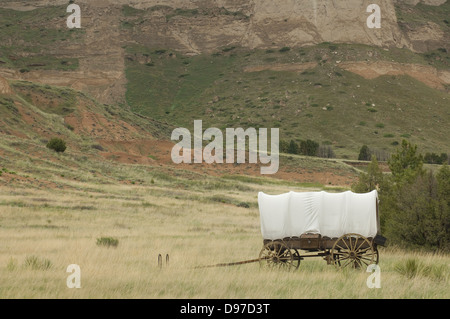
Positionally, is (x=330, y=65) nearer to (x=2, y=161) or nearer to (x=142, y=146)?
A: (x=142, y=146)

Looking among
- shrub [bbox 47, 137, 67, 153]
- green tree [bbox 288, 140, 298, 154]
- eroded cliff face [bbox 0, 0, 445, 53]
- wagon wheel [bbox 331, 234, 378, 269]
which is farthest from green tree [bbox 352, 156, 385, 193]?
eroded cliff face [bbox 0, 0, 445, 53]

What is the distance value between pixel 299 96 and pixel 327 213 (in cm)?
Result: 9178

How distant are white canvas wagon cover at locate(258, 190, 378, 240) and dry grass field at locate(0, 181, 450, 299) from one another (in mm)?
1052

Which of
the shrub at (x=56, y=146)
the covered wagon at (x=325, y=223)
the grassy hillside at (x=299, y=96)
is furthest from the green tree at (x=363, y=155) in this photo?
the covered wagon at (x=325, y=223)

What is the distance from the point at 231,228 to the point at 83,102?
5997 centimetres

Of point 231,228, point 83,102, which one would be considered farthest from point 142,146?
point 231,228

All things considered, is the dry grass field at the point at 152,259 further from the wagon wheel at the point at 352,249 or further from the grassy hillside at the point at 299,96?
the grassy hillside at the point at 299,96

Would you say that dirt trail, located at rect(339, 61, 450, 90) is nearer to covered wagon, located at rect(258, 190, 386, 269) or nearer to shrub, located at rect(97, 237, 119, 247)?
shrub, located at rect(97, 237, 119, 247)

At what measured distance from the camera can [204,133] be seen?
9200 centimetres

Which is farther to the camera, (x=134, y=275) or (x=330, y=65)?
(x=330, y=65)

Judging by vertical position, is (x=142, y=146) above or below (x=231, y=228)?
above

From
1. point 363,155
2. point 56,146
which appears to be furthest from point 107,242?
point 363,155

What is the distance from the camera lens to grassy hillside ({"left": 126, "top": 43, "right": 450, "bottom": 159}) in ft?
297

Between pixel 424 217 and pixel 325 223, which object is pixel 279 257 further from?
pixel 424 217
